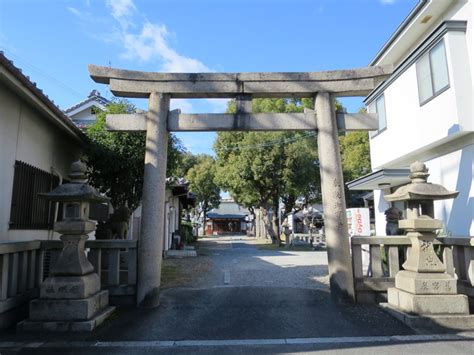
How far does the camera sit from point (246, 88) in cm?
714

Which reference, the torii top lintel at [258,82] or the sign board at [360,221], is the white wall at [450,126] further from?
the torii top lintel at [258,82]

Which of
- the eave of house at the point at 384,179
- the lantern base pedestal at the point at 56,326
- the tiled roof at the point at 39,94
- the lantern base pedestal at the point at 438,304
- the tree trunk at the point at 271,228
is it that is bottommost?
the lantern base pedestal at the point at 56,326

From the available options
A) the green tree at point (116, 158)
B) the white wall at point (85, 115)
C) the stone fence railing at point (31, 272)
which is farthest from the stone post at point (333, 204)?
the white wall at point (85, 115)

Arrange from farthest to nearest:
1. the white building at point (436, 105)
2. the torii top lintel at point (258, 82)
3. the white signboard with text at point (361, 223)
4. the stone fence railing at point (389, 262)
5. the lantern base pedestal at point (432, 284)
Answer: the white signboard with text at point (361, 223)
the white building at point (436, 105)
the torii top lintel at point (258, 82)
the stone fence railing at point (389, 262)
the lantern base pedestal at point (432, 284)

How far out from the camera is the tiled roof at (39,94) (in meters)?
5.29

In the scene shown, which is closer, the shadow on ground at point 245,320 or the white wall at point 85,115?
the shadow on ground at point 245,320

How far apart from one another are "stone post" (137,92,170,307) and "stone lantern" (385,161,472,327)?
412 centimetres

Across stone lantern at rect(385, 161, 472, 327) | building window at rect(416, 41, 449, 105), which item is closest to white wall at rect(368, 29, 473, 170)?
building window at rect(416, 41, 449, 105)

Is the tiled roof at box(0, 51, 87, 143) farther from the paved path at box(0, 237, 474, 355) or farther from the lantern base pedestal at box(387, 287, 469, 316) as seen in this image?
the lantern base pedestal at box(387, 287, 469, 316)

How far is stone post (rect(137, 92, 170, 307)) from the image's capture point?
6555 millimetres

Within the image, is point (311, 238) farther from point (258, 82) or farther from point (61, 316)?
point (61, 316)

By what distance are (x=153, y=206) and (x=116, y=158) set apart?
2945 millimetres

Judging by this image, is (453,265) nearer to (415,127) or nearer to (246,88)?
(246,88)

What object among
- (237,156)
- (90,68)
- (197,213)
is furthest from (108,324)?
(197,213)
